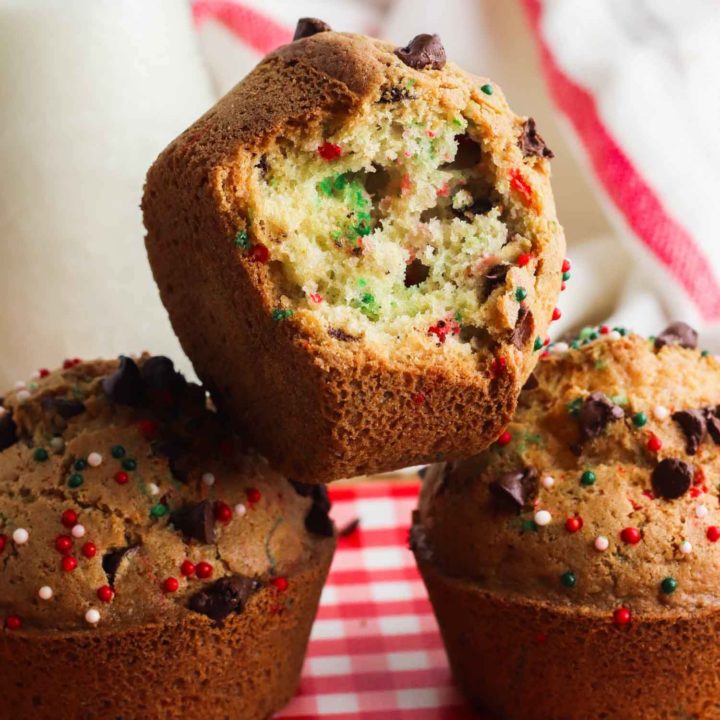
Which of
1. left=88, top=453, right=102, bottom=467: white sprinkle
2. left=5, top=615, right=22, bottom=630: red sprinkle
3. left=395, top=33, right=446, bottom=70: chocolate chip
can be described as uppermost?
left=395, top=33, right=446, bottom=70: chocolate chip

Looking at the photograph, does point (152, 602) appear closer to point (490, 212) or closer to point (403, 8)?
point (490, 212)

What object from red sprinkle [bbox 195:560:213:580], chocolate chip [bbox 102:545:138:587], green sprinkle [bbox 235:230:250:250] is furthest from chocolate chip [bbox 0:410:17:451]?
green sprinkle [bbox 235:230:250:250]

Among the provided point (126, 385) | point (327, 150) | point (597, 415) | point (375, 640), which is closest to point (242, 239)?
point (327, 150)

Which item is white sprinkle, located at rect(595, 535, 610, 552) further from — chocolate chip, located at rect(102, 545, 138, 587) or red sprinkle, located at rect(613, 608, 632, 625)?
chocolate chip, located at rect(102, 545, 138, 587)

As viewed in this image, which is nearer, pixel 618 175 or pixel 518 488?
A: pixel 518 488

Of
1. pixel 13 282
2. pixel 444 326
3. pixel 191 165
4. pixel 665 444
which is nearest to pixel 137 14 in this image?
pixel 13 282

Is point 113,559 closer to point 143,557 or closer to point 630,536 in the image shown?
point 143,557

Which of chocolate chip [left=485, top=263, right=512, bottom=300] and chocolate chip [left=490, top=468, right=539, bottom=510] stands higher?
chocolate chip [left=485, top=263, right=512, bottom=300]
